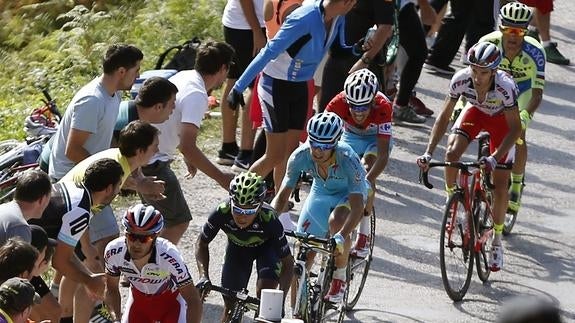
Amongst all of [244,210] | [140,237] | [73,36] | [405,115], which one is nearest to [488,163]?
[244,210]

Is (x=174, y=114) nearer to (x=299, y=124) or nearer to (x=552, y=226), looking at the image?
(x=299, y=124)

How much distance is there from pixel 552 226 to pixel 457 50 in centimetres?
468

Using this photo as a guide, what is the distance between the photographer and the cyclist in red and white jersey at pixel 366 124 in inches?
384

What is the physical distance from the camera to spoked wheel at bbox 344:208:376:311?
9.77 metres

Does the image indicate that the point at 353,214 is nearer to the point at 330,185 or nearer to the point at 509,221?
the point at 330,185

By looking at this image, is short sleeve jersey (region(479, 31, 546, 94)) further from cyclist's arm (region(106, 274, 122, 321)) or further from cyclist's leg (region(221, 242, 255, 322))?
cyclist's arm (region(106, 274, 122, 321))

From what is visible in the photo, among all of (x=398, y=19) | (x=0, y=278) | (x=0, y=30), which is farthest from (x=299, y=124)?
(x=0, y=30)

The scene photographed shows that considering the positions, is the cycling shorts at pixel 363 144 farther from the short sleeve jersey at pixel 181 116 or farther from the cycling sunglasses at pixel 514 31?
the cycling sunglasses at pixel 514 31

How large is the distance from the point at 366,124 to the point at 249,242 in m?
2.17

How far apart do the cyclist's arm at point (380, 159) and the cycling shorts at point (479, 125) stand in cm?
100

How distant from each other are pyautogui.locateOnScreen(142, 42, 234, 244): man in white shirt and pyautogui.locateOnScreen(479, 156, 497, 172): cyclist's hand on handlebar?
2.22 metres

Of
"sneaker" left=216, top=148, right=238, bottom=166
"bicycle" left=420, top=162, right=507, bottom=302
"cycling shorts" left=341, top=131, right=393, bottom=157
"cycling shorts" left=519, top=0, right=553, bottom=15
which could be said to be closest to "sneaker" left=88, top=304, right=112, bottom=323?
"cycling shorts" left=341, top=131, right=393, bottom=157

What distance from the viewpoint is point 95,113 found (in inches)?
336

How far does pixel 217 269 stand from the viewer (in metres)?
10.5
